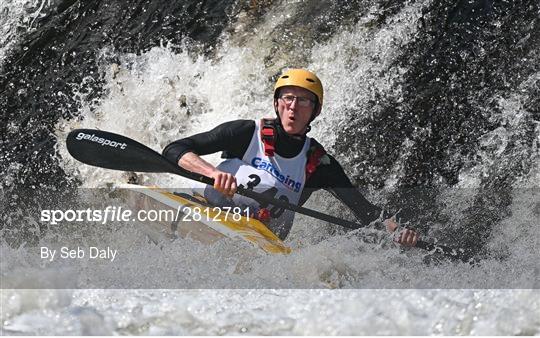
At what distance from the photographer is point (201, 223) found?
434 cm

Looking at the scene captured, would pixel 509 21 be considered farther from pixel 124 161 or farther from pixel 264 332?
pixel 264 332

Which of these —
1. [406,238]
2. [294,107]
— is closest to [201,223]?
[294,107]

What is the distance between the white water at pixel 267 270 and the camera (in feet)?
10.3

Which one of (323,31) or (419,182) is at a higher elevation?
(323,31)

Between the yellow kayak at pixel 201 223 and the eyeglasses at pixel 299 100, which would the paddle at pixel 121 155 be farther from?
the eyeglasses at pixel 299 100

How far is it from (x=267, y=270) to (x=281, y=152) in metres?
1.08

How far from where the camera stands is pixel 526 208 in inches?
245

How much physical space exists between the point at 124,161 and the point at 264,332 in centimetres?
188

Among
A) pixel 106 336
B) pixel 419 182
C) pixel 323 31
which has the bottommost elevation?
pixel 106 336

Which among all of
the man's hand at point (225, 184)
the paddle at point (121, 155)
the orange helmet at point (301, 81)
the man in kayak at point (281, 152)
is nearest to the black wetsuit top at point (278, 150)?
the man in kayak at point (281, 152)

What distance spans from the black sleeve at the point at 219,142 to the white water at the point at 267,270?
557 millimetres

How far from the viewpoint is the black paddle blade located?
4641 millimetres

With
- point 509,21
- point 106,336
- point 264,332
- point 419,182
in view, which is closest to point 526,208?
point 419,182

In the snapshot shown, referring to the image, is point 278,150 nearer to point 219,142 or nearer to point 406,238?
point 219,142
